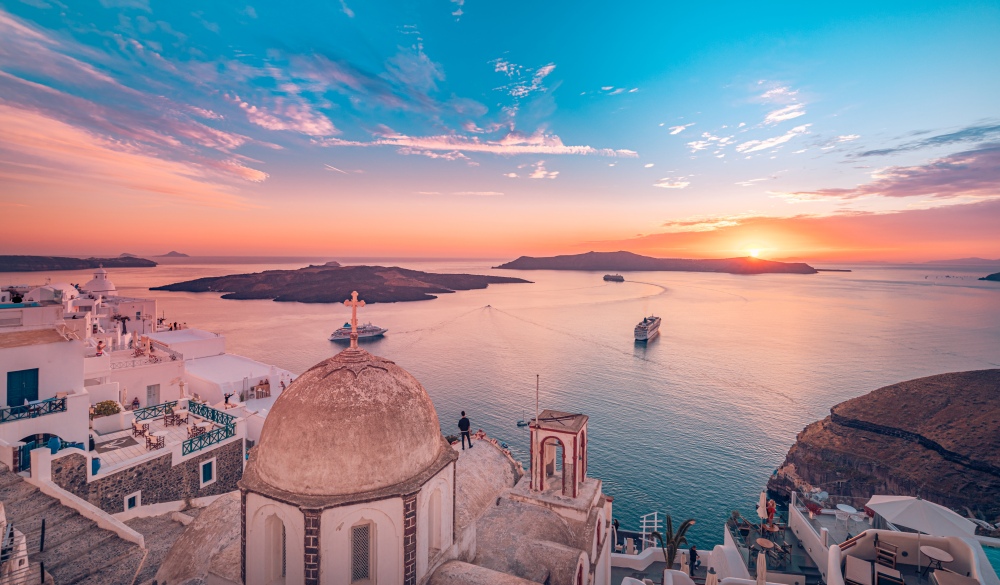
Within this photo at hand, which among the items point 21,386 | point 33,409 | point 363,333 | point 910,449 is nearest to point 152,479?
point 33,409

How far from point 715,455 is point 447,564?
32947 millimetres

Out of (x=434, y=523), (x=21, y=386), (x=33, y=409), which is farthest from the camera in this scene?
(x=21, y=386)

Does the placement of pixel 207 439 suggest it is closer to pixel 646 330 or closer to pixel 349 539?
pixel 349 539

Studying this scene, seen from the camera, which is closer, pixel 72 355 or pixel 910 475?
pixel 72 355

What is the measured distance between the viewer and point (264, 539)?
9.16 metres

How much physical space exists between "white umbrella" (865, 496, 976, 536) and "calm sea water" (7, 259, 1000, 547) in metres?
15.4

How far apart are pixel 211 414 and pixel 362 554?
618 inches

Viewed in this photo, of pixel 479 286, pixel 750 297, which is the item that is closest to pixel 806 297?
pixel 750 297

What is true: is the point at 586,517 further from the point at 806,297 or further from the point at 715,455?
the point at 806,297

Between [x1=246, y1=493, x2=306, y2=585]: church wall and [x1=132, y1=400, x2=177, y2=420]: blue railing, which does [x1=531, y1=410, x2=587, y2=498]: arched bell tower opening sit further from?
[x1=132, y1=400, x2=177, y2=420]: blue railing

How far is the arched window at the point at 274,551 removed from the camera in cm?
918

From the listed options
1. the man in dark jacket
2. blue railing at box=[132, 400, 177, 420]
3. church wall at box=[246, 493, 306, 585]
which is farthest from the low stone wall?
the man in dark jacket

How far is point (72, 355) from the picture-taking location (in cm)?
1827

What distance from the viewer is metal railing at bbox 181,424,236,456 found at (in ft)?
57.6
